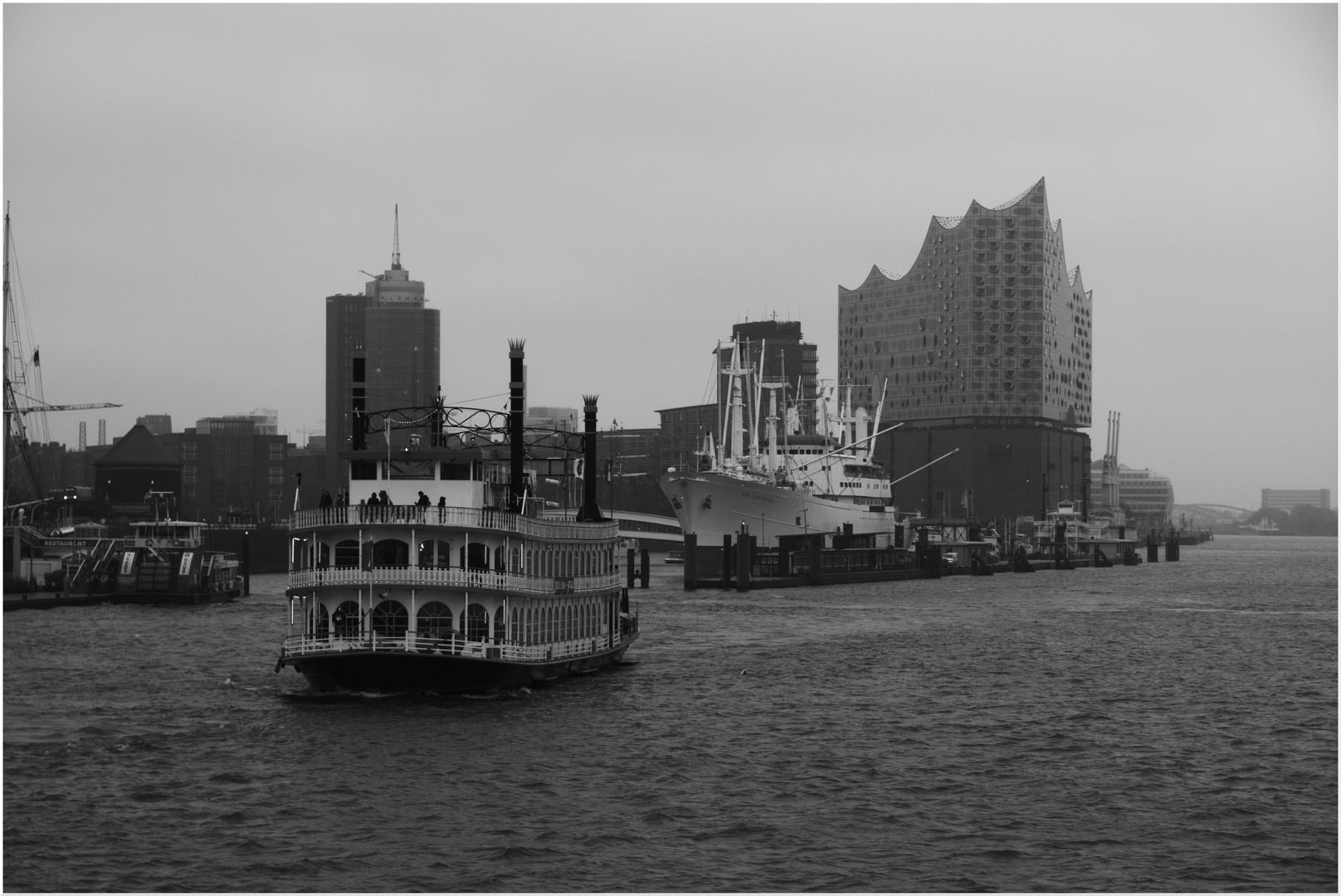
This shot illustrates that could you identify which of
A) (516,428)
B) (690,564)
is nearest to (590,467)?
(516,428)

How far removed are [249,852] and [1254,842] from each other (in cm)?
2303

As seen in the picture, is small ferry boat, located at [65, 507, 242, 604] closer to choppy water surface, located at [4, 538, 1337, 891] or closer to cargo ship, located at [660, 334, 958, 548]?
choppy water surface, located at [4, 538, 1337, 891]

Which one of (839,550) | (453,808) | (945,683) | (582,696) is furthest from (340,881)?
(839,550)

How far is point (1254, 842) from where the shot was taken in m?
37.0

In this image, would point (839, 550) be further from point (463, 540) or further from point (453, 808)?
point (453, 808)

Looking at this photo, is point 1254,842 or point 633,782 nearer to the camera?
point 1254,842

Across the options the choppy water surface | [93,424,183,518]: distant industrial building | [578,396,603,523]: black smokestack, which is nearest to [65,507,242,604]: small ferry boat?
the choppy water surface

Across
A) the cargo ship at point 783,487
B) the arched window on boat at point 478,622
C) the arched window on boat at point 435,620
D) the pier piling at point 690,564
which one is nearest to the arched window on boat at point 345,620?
the arched window on boat at point 435,620

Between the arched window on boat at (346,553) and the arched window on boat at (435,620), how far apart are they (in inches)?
110

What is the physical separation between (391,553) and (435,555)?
1449mm

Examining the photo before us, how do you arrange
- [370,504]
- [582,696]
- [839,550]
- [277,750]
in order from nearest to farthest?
1. [277,750]
2. [370,504]
3. [582,696]
4. [839,550]

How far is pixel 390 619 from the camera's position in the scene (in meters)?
51.6

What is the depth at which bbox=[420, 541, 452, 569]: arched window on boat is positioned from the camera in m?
51.5

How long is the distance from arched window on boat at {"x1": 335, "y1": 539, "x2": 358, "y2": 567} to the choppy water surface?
4624 millimetres
